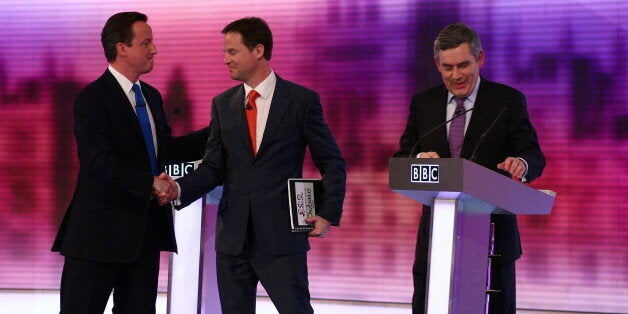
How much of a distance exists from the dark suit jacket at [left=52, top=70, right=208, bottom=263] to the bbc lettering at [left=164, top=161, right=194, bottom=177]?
0.84 feet

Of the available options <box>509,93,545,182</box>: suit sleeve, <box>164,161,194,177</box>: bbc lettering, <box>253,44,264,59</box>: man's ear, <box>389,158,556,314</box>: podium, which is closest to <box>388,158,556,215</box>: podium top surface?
<box>389,158,556,314</box>: podium

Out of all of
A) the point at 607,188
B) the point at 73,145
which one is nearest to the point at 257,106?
the point at 607,188

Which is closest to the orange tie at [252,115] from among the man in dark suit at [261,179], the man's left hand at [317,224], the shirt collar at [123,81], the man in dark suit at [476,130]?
the man in dark suit at [261,179]

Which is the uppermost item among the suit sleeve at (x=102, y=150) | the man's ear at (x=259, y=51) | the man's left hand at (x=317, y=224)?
the man's ear at (x=259, y=51)

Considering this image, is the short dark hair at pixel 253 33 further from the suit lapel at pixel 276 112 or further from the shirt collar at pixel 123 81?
the shirt collar at pixel 123 81

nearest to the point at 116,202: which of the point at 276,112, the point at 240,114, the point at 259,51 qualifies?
the point at 240,114

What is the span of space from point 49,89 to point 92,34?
0.50 m

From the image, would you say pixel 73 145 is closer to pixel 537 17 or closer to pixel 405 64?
pixel 405 64

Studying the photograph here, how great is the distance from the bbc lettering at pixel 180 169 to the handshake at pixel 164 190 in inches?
11.0

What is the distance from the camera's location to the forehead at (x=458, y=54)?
286 cm

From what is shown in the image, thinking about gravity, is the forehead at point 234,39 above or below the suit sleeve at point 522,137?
above

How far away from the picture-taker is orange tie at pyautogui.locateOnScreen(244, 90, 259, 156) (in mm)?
2969

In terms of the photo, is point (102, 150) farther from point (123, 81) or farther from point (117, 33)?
point (117, 33)

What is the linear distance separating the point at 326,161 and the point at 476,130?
0.55m
